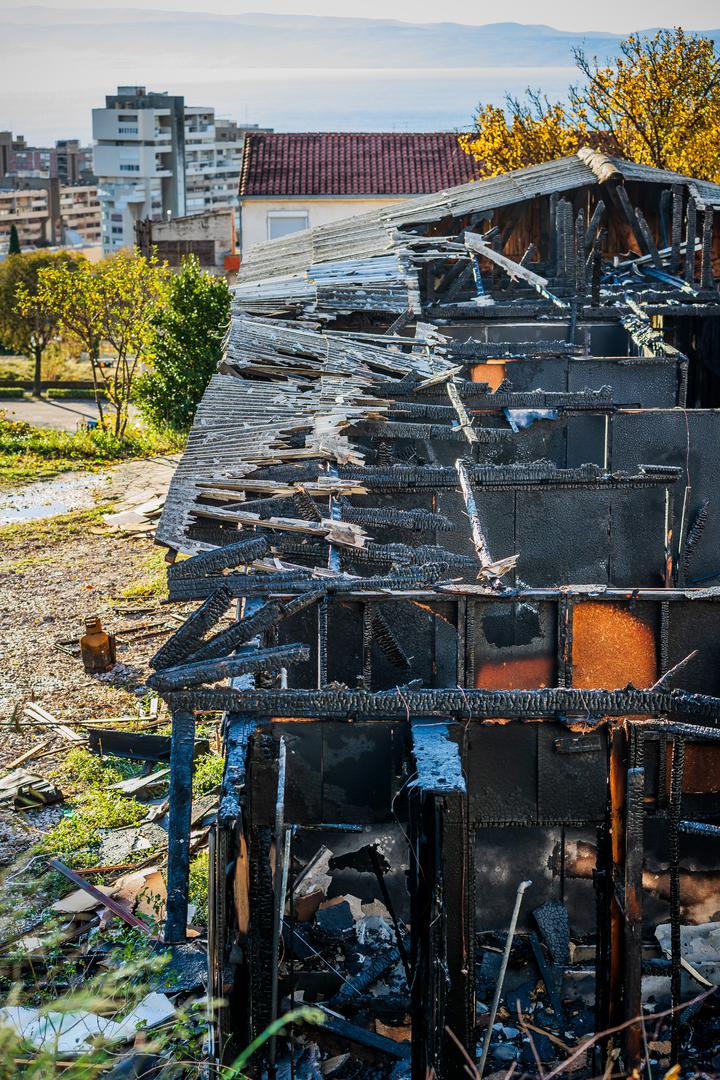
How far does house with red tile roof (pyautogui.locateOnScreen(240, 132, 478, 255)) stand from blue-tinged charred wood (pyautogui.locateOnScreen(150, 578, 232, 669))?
125ft

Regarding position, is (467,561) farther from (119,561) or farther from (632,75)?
(632,75)

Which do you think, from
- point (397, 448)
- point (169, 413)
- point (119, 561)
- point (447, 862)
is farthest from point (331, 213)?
point (447, 862)

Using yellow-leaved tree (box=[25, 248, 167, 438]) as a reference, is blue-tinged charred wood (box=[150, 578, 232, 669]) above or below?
below

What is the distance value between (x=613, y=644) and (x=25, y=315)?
46.0m

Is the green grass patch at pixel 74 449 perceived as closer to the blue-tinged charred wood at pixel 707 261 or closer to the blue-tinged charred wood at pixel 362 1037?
the blue-tinged charred wood at pixel 707 261

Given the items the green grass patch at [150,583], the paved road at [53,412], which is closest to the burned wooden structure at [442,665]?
the green grass patch at [150,583]

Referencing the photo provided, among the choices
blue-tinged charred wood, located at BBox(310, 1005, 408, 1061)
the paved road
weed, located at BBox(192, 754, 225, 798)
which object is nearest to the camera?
blue-tinged charred wood, located at BBox(310, 1005, 408, 1061)

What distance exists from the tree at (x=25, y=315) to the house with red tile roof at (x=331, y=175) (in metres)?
9.44

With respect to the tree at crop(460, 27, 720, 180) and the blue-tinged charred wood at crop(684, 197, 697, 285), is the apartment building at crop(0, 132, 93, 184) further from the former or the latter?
the blue-tinged charred wood at crop(684, 197, 697, 285)

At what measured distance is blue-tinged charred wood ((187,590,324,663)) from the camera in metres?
8.01

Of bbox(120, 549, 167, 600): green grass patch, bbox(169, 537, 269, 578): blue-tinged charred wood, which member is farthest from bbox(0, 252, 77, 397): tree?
bbox(169, 537, 269, 578): blue-tinged charred wood

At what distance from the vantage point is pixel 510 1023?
28.0 ft

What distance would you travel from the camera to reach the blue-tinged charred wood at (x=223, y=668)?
7645 mm

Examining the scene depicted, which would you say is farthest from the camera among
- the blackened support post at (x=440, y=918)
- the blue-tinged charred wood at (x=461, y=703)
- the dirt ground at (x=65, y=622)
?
the dirt ground at (x=65, y=622)
